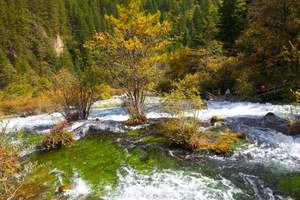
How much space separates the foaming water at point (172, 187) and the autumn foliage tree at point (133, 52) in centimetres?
1059

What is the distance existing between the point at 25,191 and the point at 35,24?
142 metres

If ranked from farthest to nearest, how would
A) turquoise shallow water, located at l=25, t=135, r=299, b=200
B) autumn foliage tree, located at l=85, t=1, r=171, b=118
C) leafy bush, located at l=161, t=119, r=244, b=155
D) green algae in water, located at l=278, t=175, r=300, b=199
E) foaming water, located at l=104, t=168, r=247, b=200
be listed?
autumn foliage tree, located at l=85, t=1, r=171, b=118 → leafy bush, located at l=161, t=119, r=244, b=155 → turquoise shallow water, located at l=25, t=135, r=299, b=200 → foaming water, located at l=104, t=168, r=247, b=200 → green algae in water, located at l=278, t=175, r=300, b=199

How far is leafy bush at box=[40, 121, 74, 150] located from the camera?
2168 centimetres

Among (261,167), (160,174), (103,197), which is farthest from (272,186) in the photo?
(103,197)

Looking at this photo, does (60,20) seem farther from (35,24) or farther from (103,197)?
(103,197)

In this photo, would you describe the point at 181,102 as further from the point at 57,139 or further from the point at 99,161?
the point at 57,139

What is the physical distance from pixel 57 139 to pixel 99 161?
3852 mm

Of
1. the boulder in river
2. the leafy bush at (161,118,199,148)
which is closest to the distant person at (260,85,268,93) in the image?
the boulder in river

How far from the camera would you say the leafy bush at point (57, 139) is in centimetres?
2168

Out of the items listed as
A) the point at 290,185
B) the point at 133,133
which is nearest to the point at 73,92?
the point at 133,133

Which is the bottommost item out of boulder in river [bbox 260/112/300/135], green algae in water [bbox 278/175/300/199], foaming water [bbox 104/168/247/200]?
green algae in water [bbox 278/175/300/199]

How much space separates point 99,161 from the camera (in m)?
18.9

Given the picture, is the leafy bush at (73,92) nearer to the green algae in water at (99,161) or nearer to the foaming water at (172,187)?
the green algae in water at (99,161)

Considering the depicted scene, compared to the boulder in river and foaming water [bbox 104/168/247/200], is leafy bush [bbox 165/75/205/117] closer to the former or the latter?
foaming water [bbox 104/168/247/200]
